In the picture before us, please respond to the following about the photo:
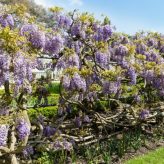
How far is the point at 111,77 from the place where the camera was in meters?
8.38

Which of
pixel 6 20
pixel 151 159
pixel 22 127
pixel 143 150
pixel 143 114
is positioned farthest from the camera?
pixel 143 114

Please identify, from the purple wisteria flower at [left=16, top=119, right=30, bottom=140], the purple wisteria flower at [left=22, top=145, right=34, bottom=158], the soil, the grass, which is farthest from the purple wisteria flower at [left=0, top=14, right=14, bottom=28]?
the grass

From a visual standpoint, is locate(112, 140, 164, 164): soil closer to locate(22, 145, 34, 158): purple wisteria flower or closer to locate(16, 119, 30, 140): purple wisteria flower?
locate(22, 145, 34, 158): purple wisteria flower

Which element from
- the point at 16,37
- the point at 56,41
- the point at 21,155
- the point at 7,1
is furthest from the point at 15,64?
the point at 7,1

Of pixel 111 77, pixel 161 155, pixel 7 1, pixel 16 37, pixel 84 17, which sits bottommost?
pixel 161 155

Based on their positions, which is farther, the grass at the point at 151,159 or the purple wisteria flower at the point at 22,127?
the grass at the point at 151,159

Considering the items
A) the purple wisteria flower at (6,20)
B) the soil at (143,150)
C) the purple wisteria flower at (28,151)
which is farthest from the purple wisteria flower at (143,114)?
the purple wisteria flower at (6,20)

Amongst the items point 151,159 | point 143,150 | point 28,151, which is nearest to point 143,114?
point 143,150

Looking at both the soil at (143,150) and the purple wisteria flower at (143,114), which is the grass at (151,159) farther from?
the purple wisteria flower at (143,114)

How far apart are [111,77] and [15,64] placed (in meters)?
2.97

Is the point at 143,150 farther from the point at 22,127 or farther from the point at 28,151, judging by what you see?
the point at 22,127

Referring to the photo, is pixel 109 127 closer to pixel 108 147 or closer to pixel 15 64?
pixel 108 147

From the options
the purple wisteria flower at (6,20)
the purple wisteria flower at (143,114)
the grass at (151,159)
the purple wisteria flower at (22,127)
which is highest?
the purple wisteria flower at (6,20)

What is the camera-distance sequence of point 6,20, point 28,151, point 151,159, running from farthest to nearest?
point 151,159
point 28,151
point 6,20
